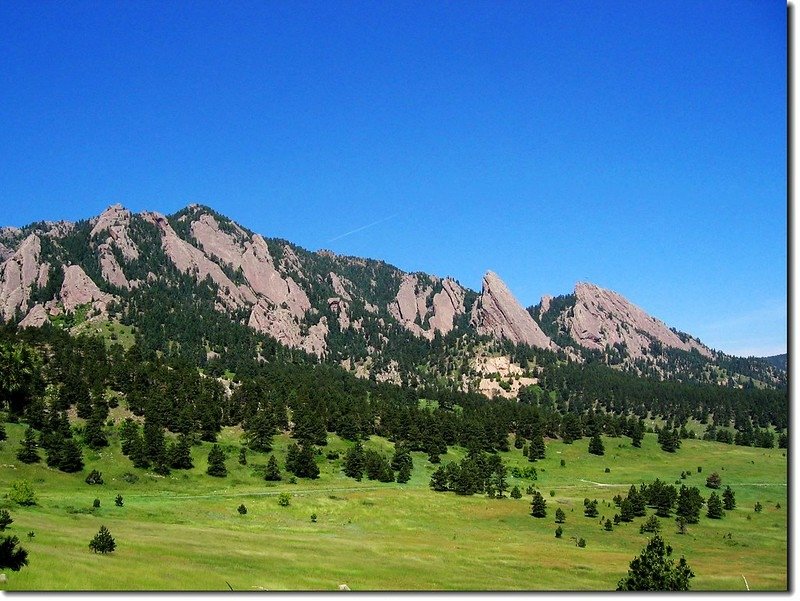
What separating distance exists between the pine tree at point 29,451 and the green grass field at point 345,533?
1581mm

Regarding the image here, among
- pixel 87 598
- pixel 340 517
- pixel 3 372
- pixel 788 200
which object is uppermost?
pixel 788 200

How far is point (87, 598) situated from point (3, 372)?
1506 centimetres

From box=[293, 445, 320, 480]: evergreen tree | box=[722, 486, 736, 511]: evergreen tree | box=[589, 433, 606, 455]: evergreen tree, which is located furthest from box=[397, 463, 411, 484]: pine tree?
box=[589, 433, 606, 455]: evergreen tree

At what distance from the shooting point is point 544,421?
186 meters

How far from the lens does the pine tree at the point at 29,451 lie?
100m

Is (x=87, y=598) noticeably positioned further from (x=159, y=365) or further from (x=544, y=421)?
(x=544, y=421)

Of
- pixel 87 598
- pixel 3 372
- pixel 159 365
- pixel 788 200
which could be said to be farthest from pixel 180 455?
pixel 788 200

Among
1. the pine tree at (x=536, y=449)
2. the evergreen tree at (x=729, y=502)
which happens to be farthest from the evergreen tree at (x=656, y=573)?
the pine tree at (x=536, y=449)

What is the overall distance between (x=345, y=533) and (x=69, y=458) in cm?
5380

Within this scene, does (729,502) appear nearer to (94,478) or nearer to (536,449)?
(536,449)

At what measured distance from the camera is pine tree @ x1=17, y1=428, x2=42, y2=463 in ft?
329

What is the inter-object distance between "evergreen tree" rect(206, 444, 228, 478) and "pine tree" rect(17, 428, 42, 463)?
27.3 m

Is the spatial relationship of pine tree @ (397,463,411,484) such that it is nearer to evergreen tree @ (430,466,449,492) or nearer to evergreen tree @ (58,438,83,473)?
evergreen tree @ (430,466,449,492)

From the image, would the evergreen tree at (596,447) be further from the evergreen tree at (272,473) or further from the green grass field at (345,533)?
the evergreen tree at (272,473)
